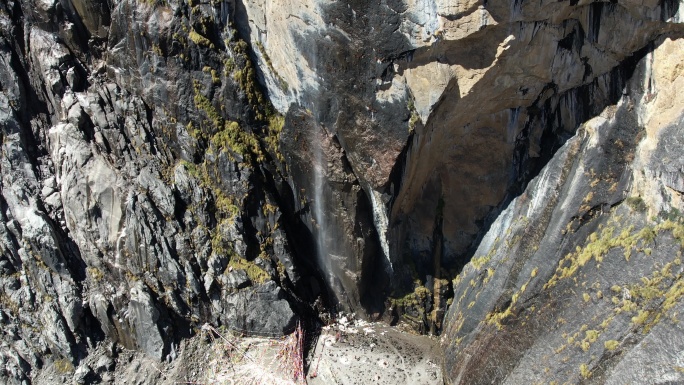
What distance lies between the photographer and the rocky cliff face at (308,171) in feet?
39.4

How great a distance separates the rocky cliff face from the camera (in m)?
12.0

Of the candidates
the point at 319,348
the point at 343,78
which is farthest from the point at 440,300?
the point at 343,78

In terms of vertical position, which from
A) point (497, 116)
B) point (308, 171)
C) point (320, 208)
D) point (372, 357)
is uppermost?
point (497, 116)

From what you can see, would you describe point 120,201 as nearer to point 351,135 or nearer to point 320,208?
point 320,208

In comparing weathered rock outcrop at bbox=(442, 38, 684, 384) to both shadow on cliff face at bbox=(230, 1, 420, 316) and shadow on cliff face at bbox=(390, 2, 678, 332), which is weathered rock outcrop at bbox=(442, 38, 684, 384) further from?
shadow on cliff face at bbox=(230, 1, 420, 316)

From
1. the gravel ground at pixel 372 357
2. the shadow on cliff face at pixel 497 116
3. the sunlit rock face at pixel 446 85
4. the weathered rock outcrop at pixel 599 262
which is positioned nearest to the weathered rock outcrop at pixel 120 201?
the gravel ground at pixel 372 357

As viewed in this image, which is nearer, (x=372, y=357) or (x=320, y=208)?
(x=372, y=357)

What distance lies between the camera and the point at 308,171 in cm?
1534

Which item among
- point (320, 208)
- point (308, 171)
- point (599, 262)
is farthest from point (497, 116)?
point (320, 208)

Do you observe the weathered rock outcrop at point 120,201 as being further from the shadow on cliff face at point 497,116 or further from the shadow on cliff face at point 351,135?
the shadow on cliff face at point 497,116

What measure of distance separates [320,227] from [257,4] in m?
6.65

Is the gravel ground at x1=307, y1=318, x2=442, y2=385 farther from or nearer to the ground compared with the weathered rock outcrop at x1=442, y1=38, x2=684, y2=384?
nearer to the ground

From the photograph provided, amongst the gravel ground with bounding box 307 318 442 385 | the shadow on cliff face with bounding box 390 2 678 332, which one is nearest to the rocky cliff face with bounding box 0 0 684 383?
the shadow on cliff face with bounding box 390 2 678 332

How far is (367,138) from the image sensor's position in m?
13.8
